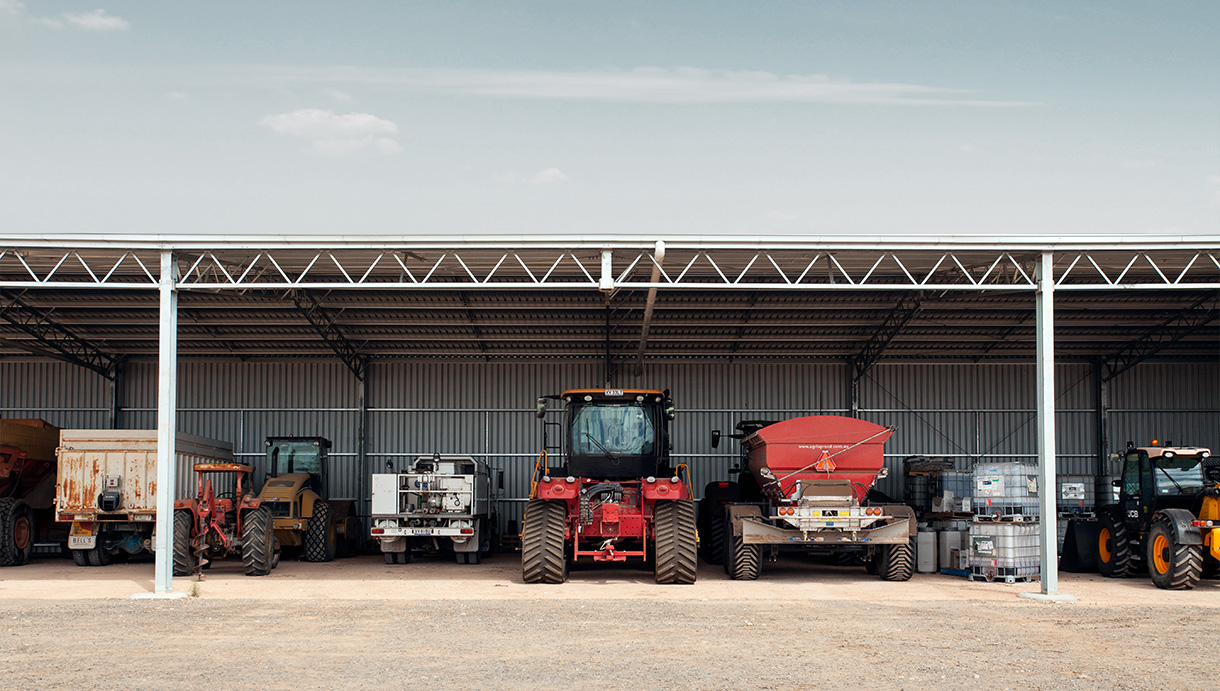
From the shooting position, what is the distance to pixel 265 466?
24.6 metres

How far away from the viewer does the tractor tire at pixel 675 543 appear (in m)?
15.8

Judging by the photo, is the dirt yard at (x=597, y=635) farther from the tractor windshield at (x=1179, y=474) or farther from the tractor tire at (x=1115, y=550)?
the tractor windshield at (x=1179, y=474)

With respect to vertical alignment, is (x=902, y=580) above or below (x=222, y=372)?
below

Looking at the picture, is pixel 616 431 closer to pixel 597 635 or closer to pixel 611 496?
pixel 611 496

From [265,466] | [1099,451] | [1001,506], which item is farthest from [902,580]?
[265,466]

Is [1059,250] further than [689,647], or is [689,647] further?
[1059,250]

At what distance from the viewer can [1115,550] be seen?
18.1 meters

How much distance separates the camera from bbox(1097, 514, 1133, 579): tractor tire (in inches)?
709

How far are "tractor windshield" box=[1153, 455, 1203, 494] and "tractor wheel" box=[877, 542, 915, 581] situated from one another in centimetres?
413

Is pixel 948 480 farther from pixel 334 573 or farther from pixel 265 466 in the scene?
pixel 265 466

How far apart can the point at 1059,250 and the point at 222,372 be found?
18763 mm

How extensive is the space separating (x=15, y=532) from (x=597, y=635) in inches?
572

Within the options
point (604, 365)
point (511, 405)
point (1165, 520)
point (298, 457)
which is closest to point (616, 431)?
point (604, 365)

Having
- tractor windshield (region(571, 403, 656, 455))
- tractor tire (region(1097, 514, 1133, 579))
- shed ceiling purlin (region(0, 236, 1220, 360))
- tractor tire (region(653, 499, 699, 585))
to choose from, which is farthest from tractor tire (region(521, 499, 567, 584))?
tractor tire (region(1097, 514, 1133, 579))
